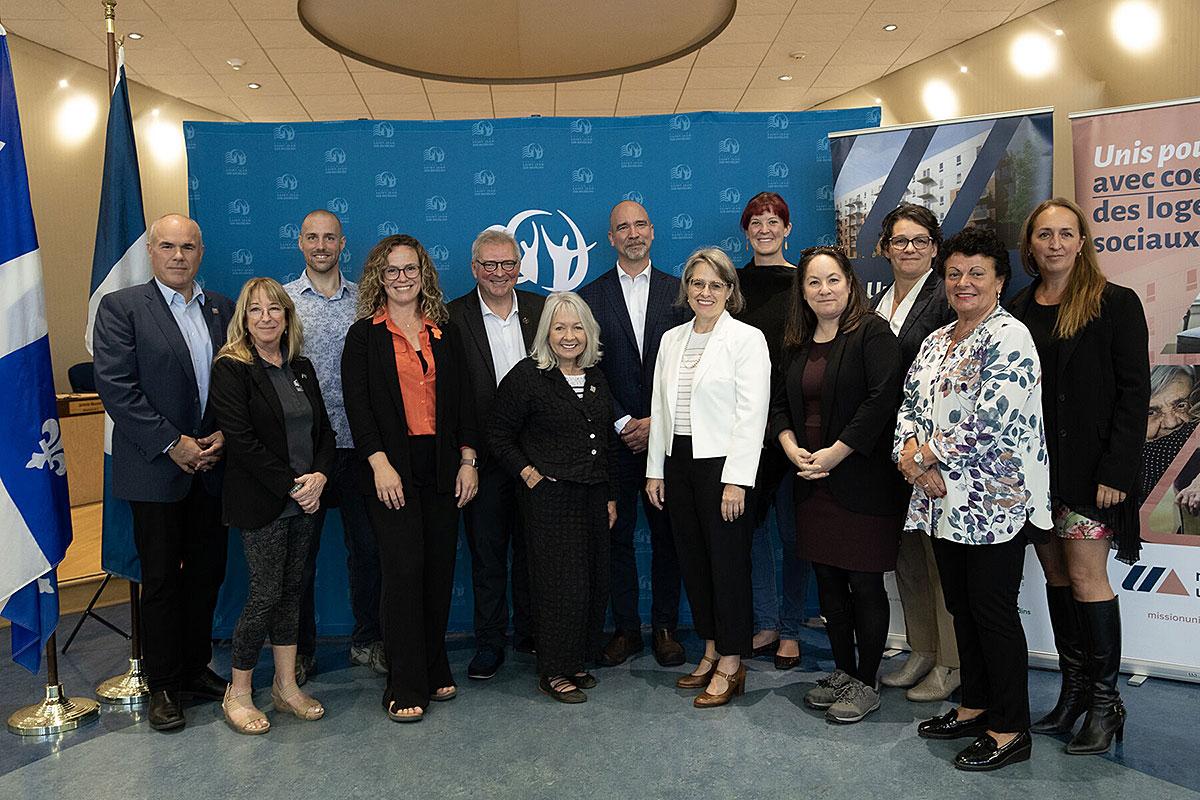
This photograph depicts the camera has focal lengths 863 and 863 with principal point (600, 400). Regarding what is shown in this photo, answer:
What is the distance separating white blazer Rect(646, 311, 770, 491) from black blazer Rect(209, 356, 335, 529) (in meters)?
1.43

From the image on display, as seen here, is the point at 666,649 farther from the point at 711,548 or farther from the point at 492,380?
the point at 492,380

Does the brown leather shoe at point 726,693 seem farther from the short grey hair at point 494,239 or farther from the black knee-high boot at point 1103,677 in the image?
the short grey hair at point 494,239

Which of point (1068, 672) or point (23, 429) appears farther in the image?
point (23, 429)

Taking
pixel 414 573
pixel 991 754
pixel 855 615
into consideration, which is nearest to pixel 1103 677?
pixel 991 754

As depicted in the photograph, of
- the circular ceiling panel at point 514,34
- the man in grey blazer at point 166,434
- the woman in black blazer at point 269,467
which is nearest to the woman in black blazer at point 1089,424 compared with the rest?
the woman in black blazer at point 269,467

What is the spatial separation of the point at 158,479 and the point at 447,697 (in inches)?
52.5

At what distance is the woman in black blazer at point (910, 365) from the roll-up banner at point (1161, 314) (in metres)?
0.77

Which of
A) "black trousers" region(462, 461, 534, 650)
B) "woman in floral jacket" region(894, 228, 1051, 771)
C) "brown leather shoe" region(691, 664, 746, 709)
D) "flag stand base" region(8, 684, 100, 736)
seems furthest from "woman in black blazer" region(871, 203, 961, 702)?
"flag stand base" region(8, 684, 100, 736)

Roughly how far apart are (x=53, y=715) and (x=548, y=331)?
7.51ft

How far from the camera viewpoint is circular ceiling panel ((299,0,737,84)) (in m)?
6.52

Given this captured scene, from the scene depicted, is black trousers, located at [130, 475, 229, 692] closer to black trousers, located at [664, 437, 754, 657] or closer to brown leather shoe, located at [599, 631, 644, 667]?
brown leather shoe, located at [599, 631, 644, 667]

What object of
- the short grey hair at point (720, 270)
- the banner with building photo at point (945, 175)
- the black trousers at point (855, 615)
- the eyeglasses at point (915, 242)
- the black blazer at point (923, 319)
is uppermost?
the banner with building photo at point (945, 175)

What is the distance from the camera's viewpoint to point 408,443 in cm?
312

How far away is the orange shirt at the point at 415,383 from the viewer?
10.3ft
